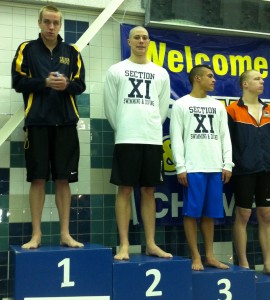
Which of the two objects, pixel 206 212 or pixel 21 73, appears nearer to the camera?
pixel 21 73

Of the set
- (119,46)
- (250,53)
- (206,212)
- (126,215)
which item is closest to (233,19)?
(250,53)

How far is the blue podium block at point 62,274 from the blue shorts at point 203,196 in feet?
2.54

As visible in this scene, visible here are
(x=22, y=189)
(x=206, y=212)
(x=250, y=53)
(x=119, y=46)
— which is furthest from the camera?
(x=250, y=53)

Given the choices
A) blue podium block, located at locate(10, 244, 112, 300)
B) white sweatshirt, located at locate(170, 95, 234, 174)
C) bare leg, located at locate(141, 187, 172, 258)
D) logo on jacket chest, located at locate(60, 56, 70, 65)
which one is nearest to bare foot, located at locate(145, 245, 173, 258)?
bare leg, located at locate(141, 187, 172, 258)

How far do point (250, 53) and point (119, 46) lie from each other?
1.28m

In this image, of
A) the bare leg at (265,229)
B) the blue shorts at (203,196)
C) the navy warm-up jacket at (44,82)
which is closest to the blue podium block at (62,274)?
the blue shorts at (203,196)

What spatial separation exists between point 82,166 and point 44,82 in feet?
2.99

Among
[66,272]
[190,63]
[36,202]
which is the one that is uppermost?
[190,63]

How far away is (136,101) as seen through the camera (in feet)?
9.90

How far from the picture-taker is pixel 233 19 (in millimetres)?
3846

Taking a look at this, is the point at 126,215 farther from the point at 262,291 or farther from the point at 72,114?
the point at 262,291

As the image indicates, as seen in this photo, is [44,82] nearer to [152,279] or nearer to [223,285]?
[152,279]

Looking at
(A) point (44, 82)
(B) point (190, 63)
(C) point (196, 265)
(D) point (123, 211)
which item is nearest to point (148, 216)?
(D) point (123, 211)

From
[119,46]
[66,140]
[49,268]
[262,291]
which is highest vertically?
[119,46]
